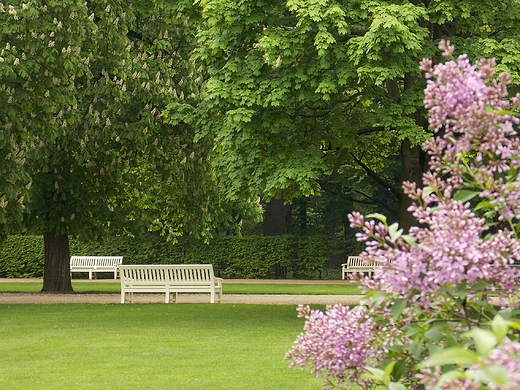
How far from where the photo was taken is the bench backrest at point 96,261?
33.3 m

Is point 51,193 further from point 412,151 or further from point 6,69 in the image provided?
point 412,151

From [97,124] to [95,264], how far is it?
1461 cm

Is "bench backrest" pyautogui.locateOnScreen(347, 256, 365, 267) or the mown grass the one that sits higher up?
"bench backrest" pyautogui.locateOnScreen(347, 256, 365, 267)

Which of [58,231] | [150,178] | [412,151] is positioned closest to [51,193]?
[58,231]

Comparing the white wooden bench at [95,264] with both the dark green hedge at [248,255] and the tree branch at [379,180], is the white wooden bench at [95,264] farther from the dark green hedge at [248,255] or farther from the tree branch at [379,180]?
the tree branch at [379,180]

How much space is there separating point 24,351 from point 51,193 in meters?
10.1

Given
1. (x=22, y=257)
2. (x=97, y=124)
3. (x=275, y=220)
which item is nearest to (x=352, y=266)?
(x=275, y=220)

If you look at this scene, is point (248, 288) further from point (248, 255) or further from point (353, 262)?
point (353, 262)

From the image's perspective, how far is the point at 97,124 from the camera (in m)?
19.6

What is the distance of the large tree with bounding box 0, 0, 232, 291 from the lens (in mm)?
16141

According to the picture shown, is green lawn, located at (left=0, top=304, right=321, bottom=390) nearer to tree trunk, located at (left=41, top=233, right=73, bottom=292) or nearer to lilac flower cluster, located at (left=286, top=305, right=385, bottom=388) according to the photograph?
tree trunk, located at (left=41, top=233, right=73, bottom=292)

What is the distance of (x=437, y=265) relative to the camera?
319 centimetres

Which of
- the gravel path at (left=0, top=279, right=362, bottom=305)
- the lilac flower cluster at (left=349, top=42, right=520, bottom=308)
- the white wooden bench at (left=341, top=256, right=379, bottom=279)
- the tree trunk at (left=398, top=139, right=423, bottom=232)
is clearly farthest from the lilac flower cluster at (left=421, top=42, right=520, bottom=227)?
the white wooden bench at (left=341, top=256, right=379, bottom=279)

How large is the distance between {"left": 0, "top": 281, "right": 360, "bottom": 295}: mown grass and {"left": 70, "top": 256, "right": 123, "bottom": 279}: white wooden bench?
5.81 ft
